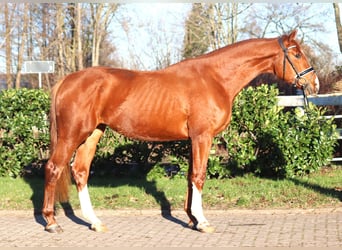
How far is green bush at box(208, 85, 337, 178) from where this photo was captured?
9945mm

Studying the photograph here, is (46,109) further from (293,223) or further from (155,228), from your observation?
(293,223)

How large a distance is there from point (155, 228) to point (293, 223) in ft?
6.08

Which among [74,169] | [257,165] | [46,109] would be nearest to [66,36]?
[46,109]

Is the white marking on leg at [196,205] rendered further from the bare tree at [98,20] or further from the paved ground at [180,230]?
the bare tree at [98,20]

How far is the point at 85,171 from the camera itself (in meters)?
7.17

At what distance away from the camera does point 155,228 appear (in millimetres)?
6789

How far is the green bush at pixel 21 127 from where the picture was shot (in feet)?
35.3

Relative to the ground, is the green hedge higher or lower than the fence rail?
lower

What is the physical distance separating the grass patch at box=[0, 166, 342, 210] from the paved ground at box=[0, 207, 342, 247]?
0.37 meters

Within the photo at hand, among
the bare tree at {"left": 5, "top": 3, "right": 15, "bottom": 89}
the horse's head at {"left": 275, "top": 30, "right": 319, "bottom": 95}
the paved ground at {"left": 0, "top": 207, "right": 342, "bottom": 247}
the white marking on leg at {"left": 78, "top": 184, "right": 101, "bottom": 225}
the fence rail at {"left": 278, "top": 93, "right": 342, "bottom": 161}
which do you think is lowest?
the paved ground at {"left": 0, "top": 207, "right": 342, "bottom": 247}

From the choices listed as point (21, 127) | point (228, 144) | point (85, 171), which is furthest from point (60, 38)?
point (85, 171)

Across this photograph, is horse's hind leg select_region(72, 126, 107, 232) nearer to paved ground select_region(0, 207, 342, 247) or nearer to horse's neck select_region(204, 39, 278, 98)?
paved ground select_region(0, 207, 342, 247)

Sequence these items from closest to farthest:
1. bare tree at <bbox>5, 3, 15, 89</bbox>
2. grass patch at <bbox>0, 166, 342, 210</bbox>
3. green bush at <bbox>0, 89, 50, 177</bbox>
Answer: grass patch at <bbox>0, 166, 342, 210</bbox> < green bush at <bbox>0, 89, 50, 177</bbox> < bare tree at <bbox>5, 3, 15, 89</bbox>

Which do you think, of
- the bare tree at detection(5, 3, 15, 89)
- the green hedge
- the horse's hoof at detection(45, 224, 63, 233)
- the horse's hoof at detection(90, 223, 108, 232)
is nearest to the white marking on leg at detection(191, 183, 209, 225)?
the horse's hoof at detection(90, 223, 108, 232)
